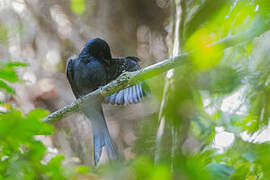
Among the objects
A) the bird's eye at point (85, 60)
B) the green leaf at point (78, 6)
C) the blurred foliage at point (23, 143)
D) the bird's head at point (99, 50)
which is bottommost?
the blurred foliage at point (23, 143)

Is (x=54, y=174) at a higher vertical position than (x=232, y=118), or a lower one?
higher

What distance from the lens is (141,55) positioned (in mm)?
4465

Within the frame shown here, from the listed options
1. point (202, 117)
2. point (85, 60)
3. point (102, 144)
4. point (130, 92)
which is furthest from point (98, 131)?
point (202, 117)

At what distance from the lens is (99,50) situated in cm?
359

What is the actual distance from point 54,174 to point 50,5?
3815 millimetres

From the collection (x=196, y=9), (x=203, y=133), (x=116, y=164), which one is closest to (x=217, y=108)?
(x=203, y=133)

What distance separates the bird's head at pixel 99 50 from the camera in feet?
11.7

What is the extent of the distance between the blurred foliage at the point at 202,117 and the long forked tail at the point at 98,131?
1.08ft

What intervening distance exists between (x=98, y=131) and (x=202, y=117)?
1118 millimetres

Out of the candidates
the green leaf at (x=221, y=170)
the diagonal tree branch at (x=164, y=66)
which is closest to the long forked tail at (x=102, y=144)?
the diagonal tree branch at (x=164, y=66)

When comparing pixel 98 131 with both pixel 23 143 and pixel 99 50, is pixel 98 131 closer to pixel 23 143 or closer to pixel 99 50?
pixel 99 50

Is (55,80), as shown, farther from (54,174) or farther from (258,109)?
(54,174)

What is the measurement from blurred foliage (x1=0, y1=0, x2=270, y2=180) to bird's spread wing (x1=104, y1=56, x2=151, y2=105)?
0.34 meters

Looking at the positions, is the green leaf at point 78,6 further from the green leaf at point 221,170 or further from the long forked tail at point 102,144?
the green leaf at point 221,170
